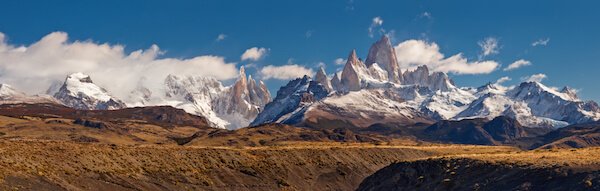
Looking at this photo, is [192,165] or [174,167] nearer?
[174,167]

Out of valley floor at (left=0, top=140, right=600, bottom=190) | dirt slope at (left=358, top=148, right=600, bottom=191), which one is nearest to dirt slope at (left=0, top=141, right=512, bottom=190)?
valley floor at (left=0, top=140, right=600, bottom=190)

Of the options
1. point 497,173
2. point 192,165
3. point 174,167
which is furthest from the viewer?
point 192,165

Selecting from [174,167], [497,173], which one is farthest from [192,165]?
[497,173]

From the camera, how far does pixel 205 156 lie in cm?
11731

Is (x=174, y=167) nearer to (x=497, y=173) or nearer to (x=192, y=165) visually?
(x=192, y=165)

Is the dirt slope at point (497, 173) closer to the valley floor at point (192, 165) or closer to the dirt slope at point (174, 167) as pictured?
the valley floor at point (192, 165)

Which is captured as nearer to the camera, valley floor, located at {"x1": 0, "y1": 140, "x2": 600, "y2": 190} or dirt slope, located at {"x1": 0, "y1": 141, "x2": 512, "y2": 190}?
valley floor, located at {"x1": 0, "y1": 140, "x2": 600, "y2": 190}

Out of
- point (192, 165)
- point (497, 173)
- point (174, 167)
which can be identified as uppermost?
point (192, 165)

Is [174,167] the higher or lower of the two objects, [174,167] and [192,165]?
the lower

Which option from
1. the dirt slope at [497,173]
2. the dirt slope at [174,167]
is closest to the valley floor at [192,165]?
the dirt slope at [174,167]

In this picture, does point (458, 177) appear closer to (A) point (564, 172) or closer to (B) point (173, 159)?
(A) point (564, 172)

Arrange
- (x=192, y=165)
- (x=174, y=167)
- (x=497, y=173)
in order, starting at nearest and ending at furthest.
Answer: (x=497, y=173) < (x=174, y=167) < (x=192, y=165)

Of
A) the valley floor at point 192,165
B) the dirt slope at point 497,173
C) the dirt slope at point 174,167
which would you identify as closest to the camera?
the dirt slope at point 497,173

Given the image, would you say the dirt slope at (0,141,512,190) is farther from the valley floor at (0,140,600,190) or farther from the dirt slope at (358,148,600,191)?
the dirt slope at (358,148,600,191)
